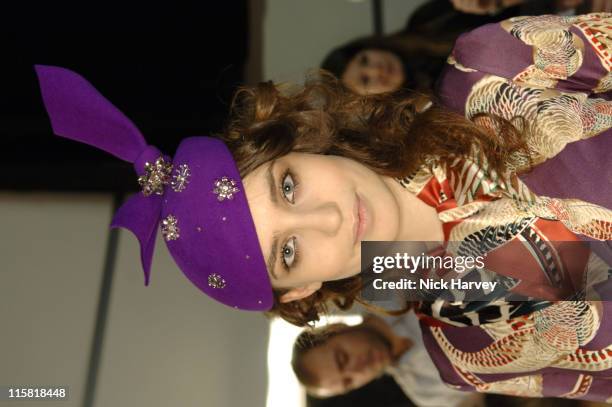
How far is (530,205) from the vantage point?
88cm

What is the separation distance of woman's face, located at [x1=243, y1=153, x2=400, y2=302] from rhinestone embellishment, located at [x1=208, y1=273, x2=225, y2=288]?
9 centimetres

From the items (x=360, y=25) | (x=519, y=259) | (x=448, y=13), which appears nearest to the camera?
(x=519, y=259)

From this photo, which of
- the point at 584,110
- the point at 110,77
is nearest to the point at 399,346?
the point at 584,110

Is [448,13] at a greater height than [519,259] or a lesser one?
greater

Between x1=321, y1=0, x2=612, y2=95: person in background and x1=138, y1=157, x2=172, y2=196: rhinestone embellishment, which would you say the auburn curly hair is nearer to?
x1=138, y1=157, x2=172, y2=196: rhinestone embellishment

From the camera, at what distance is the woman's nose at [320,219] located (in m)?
0.92

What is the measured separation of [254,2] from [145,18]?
1.63ft

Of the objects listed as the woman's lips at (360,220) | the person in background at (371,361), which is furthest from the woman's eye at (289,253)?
the person in background at (371,361)

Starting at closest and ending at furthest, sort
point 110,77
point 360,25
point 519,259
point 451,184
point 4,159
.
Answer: point 519,259 < point 451,184 < point 4,159 < point 110,77 < point 360,25

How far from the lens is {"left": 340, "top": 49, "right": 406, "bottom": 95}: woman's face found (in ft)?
6.60

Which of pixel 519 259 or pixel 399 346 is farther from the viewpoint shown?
pixel 399 346

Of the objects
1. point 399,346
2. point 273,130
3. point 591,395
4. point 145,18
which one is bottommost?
point 399,346

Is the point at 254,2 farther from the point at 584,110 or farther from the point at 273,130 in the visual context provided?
the point at 584,110

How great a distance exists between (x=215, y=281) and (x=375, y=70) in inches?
50.9
